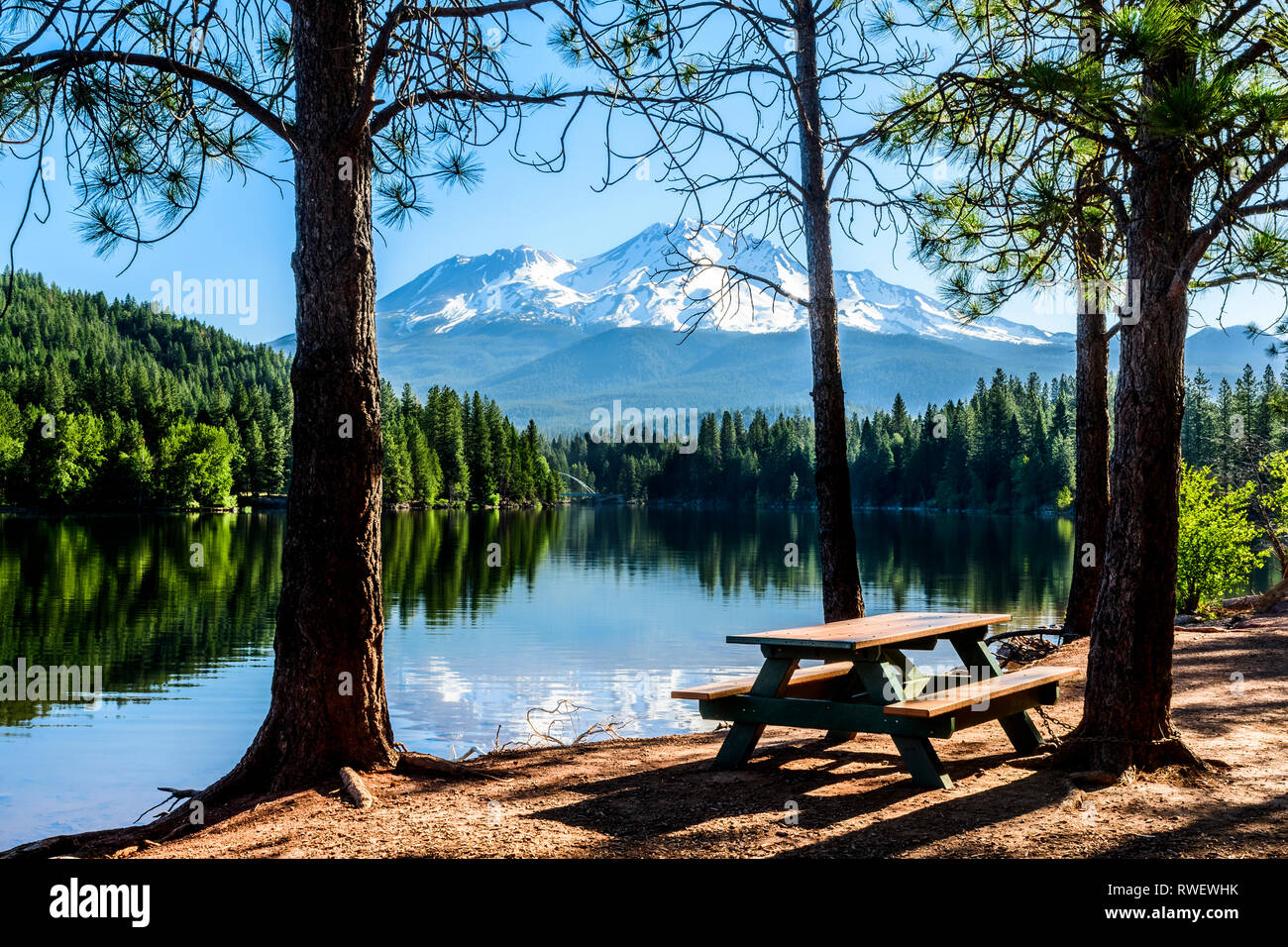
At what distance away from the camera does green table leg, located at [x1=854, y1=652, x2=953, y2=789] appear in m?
6.18

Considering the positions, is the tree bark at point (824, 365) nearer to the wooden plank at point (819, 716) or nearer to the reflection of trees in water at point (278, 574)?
the wooden plank at point (819, 716)

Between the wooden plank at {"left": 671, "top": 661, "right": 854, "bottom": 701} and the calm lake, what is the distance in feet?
13.1

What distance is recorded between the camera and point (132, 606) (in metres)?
25.8

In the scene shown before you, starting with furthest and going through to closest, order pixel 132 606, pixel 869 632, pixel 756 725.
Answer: pixel 132 606, pixel 756 725, pixel 869 632

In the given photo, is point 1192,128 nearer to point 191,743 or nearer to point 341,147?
point 341,147

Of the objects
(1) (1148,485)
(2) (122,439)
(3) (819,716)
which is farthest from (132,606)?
(2) (122,439)

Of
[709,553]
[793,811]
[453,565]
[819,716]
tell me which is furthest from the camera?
[709,553]

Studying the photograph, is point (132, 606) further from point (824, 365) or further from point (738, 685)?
point (738, 685)

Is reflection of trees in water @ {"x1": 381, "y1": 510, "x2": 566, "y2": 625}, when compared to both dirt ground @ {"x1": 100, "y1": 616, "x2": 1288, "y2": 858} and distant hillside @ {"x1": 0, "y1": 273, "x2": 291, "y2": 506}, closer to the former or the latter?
dirt ground @ {"x1": 100, "y1": 616, "x2": 1288, "y2": 858}

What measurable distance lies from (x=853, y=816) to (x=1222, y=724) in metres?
4.03

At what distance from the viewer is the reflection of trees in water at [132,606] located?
1897 cm

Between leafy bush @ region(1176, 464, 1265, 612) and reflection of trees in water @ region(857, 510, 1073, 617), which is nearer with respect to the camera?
leafy bush @ region(1176, 464, 1265, 612)

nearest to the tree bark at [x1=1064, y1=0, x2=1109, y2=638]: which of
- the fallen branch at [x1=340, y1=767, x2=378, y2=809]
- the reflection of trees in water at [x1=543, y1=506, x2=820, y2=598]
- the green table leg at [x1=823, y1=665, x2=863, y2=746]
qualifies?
the green table leg at [x1=823, y1=665, x2=863, y2=746]

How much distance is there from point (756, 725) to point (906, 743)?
3.36 feet
